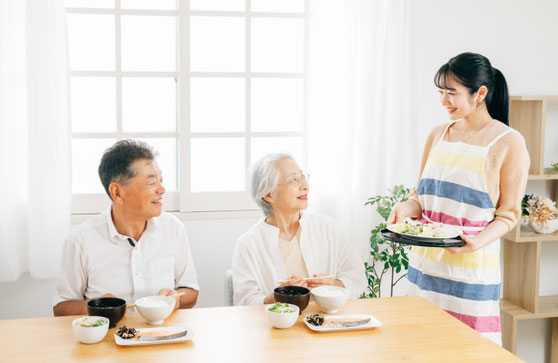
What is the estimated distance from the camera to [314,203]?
3.34 meters

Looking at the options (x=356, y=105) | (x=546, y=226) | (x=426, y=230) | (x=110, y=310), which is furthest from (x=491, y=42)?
(x=110, y=310)

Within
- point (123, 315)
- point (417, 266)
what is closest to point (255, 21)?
point (417, 266)

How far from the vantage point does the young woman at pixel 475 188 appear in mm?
2389

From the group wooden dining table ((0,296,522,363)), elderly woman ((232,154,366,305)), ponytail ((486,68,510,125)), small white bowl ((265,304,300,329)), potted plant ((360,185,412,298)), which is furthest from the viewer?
potted plant ((360,185,412,298))

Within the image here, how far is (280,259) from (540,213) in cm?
165

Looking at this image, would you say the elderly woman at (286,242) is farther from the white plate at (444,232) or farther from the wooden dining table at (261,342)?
the wooden dining table at (261,342)

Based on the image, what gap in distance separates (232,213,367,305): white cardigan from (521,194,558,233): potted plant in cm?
130

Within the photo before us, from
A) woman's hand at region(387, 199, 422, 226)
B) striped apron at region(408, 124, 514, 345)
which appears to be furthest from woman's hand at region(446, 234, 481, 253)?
woman's hand at region(387, 199, 422, 226)

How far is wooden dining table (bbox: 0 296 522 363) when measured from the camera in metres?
1.77

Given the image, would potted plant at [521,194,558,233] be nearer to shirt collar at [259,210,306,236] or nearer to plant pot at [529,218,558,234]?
plant pot at [529,218,558,234]

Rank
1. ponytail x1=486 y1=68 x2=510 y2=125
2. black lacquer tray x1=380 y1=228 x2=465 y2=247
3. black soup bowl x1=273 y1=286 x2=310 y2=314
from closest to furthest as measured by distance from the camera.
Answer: black soup bowl x1=273 y1=286 x2=310 y2=314
black lacquer tray x1=380 y1=228 x2=465 y2=247
ponytail x1=486 y1=68 x2=510 y2=125

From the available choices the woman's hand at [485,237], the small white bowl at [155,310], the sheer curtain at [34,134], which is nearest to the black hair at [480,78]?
the woman's hand at [485,237]

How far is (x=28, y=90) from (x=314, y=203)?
1540 millimetres

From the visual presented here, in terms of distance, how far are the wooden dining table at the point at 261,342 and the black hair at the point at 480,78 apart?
893 mm
